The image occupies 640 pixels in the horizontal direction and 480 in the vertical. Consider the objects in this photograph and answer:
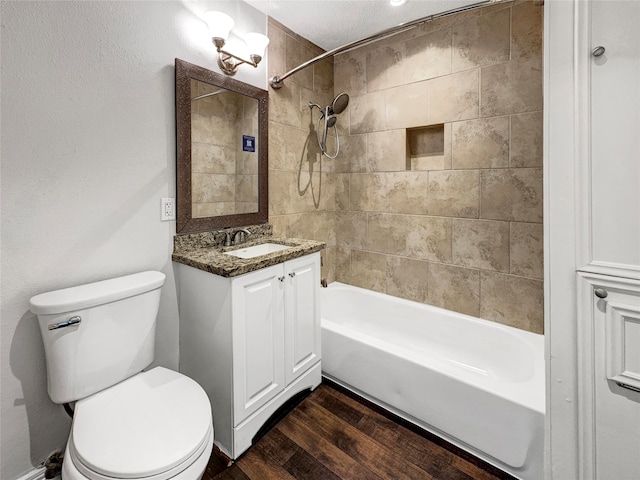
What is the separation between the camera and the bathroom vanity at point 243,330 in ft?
4.66

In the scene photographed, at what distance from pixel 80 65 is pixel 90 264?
83cm

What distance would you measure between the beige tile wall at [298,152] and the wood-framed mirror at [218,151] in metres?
0.12

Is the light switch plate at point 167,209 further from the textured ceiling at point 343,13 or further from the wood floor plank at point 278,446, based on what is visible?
the textured ceiling at point 343,13

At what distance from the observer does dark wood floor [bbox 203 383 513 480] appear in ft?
4.49

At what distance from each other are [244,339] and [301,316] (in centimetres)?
42

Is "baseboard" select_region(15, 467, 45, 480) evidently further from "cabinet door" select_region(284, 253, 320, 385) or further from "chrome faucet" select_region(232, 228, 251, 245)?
"chrome faucet" select_region(232, 228, 251, 245)

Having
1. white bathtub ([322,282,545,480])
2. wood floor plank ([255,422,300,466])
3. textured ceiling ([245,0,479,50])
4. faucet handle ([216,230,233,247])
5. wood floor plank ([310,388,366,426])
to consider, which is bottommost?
wood floor plank ([255,422,300,466])

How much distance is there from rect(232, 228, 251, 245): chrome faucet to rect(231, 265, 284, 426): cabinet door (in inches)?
17.8

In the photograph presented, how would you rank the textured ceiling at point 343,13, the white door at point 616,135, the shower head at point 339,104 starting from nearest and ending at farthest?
the white door at point 616,135, the textured ceiling at point 343,13, the shower head at point 339,104

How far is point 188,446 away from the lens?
3.15 ft

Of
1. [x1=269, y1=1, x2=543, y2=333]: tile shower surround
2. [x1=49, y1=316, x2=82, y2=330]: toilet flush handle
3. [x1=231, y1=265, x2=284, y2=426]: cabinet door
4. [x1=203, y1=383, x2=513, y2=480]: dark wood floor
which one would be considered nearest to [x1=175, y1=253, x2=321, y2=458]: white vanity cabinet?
[x1=231, y1=265, x2=284, y2=426]: cabinet door

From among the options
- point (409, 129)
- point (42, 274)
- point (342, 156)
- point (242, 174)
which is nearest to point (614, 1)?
point (409, 129)

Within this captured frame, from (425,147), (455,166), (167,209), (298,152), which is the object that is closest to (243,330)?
(167,209)

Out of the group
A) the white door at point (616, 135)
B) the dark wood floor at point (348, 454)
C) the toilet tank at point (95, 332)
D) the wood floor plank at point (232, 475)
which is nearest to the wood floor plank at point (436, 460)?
the dark wood floor at point (348, 454)
